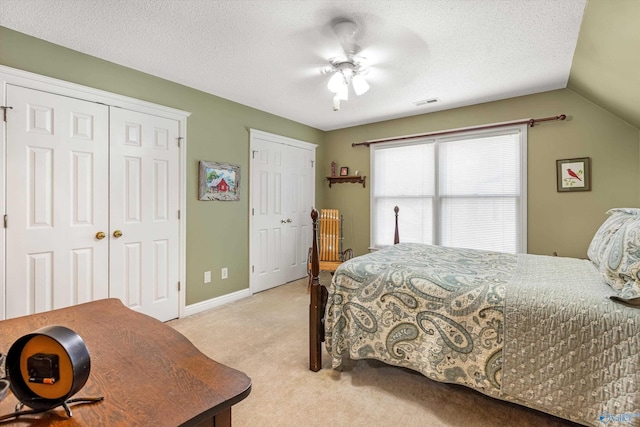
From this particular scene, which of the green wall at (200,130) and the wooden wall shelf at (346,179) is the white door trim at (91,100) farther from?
the wooden wall shelf at (346,179)

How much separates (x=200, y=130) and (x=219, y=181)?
587 mm

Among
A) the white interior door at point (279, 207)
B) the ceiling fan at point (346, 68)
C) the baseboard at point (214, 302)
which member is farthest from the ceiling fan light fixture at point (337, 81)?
the baseboard at point (214, 302)

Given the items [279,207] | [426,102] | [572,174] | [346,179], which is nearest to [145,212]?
[279,207]

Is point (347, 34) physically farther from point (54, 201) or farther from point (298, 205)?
point (298, 205)

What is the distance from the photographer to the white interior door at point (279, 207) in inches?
160

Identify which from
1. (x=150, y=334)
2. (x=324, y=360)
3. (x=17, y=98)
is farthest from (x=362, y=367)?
(x=17, y=98)

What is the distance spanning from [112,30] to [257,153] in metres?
2.01

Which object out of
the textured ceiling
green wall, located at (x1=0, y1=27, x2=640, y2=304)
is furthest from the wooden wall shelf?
the textured ceiling

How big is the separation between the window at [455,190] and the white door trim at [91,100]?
2633mm

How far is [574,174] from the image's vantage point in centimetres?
320

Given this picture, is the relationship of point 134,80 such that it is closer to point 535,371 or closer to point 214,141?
point 214,141

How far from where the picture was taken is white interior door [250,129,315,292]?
4066mm

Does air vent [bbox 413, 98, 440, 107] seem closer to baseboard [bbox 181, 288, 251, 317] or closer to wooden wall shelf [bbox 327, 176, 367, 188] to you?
wooden wall shelf [bbox 327, 176, 367, 188]

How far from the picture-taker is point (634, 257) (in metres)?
1.50
